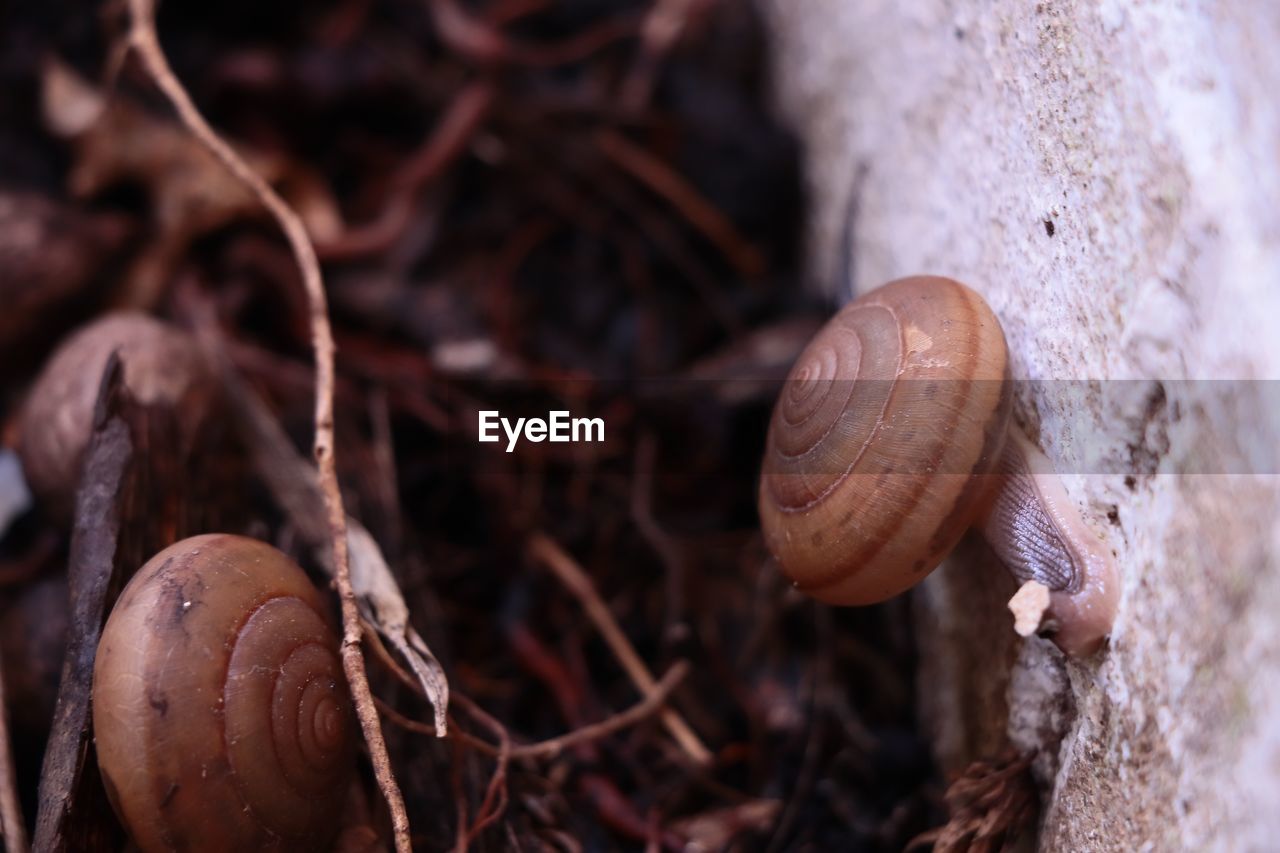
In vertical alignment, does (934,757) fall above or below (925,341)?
below

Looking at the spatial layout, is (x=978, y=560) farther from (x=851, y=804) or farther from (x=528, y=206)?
(x=528, y=206)

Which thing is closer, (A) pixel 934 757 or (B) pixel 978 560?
(B) pixel 978 560

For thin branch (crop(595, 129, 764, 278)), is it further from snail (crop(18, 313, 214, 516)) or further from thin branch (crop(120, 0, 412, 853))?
snail (crop(18, 313, 214, 516))

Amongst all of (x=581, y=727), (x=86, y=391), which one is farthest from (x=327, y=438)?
(x=581, y=727)

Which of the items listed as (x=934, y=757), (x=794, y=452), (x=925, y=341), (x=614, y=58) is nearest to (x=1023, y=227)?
(x=925, y=341)

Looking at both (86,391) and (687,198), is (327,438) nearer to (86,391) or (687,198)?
(86,391)

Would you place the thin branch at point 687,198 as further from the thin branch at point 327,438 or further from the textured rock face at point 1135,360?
the thin branch at point 327,438

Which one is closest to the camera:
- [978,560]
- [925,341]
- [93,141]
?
[925,341]

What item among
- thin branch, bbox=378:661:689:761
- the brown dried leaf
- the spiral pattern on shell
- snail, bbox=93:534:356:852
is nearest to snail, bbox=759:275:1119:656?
the spiral pattern on shell
